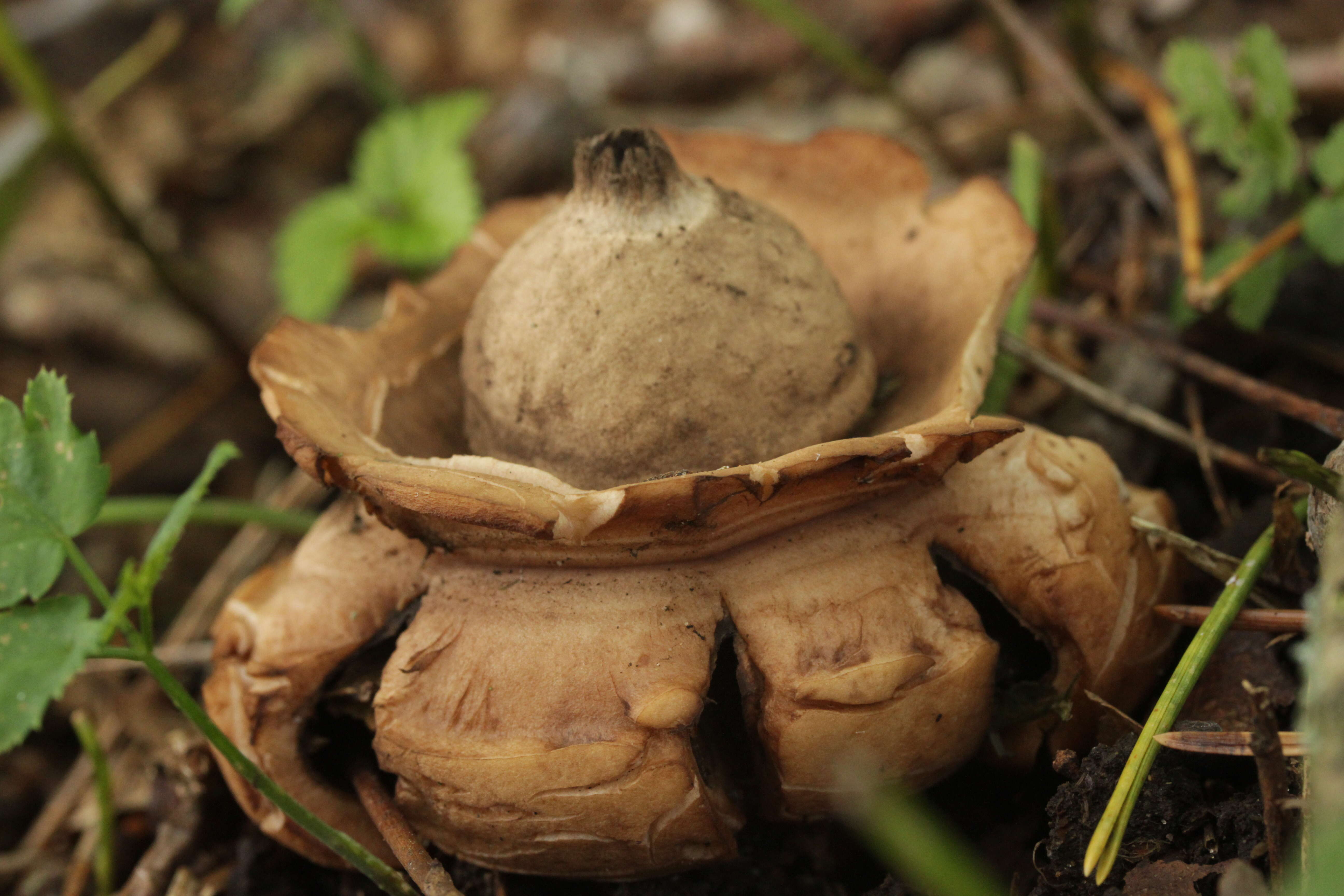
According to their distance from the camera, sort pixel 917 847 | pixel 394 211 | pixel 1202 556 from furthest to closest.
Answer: pixel 394 211 < pixel 1202 556 < pixel 917 847

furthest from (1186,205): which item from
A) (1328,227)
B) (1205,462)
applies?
(1205,462)

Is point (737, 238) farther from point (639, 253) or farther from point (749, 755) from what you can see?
point (749, 755)

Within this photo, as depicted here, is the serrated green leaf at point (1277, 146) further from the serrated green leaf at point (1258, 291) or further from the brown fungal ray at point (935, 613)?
the brown fungal ray at point (935, 613)

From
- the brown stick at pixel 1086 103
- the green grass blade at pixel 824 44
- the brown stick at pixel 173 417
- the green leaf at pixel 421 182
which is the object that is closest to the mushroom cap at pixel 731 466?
the green leaf at pixel 421 182

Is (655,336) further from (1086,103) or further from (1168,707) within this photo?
(1086,103)

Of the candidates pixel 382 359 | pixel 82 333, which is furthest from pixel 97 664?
pixel 82 333

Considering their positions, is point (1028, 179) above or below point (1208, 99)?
below
